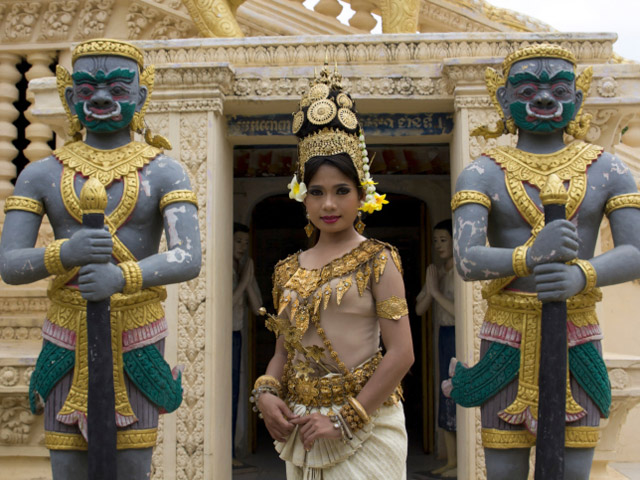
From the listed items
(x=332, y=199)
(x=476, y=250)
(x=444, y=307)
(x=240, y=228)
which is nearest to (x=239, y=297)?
(x=240, y=228)

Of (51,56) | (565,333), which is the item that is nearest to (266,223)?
(51,56)

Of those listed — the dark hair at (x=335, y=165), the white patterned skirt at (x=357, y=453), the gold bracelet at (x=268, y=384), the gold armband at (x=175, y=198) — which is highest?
the dark hair at (x=335, y=165)

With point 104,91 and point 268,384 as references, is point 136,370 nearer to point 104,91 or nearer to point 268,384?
point 268,384

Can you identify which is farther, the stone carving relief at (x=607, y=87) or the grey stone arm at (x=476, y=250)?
the stone carving relief at (x=607, y=87)

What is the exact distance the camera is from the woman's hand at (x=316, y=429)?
3018mm

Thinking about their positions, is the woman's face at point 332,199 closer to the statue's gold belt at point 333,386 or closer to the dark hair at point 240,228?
the statue's gold belt at point 333,386

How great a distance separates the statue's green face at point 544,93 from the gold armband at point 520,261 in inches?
24.1

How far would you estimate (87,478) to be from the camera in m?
3.25

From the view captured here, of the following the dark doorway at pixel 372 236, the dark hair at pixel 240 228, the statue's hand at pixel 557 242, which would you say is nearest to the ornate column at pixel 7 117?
the dark hair at pixel 240 228

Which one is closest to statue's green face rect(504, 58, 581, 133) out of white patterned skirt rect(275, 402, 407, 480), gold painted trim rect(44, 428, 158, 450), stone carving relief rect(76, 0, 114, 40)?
white patterned skirt rect(275, 402, 407, 480)

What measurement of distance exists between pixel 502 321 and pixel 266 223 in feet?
21.1

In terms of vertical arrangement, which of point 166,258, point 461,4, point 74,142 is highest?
point 461,4

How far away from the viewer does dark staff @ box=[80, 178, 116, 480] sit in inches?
117

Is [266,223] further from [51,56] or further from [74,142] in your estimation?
[74,142]
